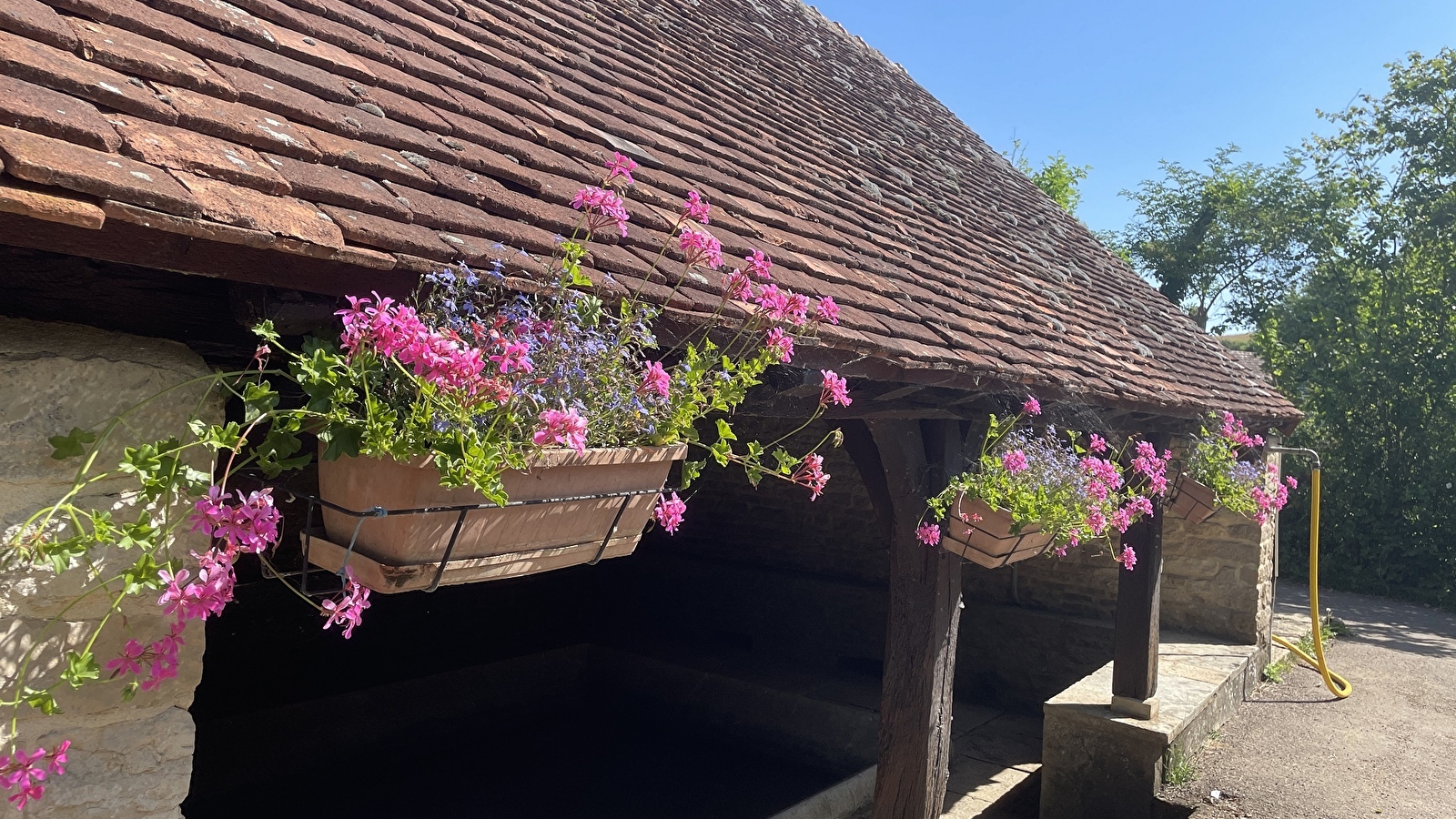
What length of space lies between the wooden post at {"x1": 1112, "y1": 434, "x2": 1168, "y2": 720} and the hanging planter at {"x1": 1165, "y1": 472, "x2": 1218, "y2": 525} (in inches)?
5.4

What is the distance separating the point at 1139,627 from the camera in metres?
6.14

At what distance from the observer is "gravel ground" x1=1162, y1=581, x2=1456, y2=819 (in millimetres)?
5641

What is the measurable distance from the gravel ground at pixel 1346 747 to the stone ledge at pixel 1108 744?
8.7 inches

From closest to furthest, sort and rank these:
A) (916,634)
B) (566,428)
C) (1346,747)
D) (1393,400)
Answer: (566,428)
(916,634)
(1346,747)
(1393,400)

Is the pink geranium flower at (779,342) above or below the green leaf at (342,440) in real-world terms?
Answer: above

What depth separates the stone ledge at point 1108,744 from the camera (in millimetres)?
5789

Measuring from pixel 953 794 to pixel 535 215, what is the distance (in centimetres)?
493

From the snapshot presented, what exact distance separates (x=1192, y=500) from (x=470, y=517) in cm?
545

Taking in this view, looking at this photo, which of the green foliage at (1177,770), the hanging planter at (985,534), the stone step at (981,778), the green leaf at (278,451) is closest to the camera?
the green leaf at (278,451)

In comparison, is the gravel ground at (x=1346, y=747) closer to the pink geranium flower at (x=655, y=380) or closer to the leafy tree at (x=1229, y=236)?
the pink geranium flower at (x=655, y=380)

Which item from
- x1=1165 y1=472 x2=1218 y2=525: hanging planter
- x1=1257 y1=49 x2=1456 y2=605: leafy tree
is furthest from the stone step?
x1=1257 y1=49 x2=1456 y2=605: leafy tree

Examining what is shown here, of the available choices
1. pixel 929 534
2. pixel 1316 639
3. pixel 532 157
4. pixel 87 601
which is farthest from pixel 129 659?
pixel 1316 639

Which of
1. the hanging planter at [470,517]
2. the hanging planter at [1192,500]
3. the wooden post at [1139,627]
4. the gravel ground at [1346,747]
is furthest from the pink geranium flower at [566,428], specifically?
the gravel ground at [1346,747]

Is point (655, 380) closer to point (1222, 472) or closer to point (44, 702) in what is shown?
point (44, 702)
